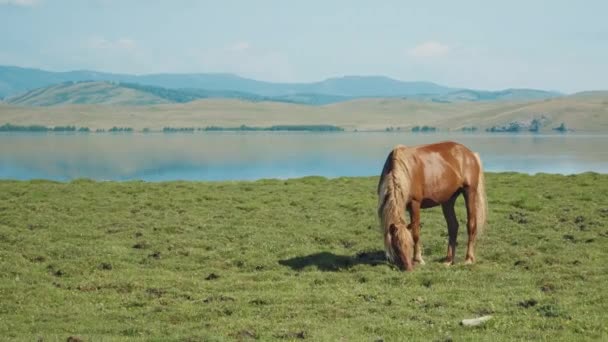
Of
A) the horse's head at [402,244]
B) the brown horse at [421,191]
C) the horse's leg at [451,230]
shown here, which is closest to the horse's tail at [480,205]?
the brown horse at [421,191]

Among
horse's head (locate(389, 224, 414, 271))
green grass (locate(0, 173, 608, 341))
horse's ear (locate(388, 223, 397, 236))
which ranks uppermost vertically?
horse's ear (locate(388, 223, 397, 236))

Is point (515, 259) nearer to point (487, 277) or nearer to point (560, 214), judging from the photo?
point (487, 277)

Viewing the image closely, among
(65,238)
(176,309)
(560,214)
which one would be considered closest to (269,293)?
(176,309)

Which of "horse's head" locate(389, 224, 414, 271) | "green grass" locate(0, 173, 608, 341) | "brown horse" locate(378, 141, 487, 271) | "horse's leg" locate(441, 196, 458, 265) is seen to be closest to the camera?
"green grass" locate(0, 173, 608, 341)

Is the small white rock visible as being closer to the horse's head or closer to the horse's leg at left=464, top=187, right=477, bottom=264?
the horse's head

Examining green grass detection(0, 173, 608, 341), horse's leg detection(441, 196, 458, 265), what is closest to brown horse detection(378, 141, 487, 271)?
horse's leg detection(441, 196, 458, 265)

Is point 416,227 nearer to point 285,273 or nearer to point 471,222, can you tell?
point 471,222

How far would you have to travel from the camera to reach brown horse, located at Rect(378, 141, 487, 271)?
47.3 ft

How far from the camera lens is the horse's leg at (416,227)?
48.9 ft

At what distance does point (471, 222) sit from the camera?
1586 centimetres

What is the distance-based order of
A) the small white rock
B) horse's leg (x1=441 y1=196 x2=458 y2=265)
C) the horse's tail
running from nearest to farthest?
1. the small white rock
2. horse's leg (x1=441 y1=196 x2=458 y2=265)
3. the horse's tail

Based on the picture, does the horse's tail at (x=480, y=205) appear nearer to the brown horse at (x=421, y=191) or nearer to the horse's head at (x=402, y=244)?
the brown horse at (x=421, y=191)

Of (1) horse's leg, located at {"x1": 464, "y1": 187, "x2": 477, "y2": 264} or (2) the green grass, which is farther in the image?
(1) horse's leg, located at {"x1": 464, "y1": 187, "x2": 477, "y2": 264}

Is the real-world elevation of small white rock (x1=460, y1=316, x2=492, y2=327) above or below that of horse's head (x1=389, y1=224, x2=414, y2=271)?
below
